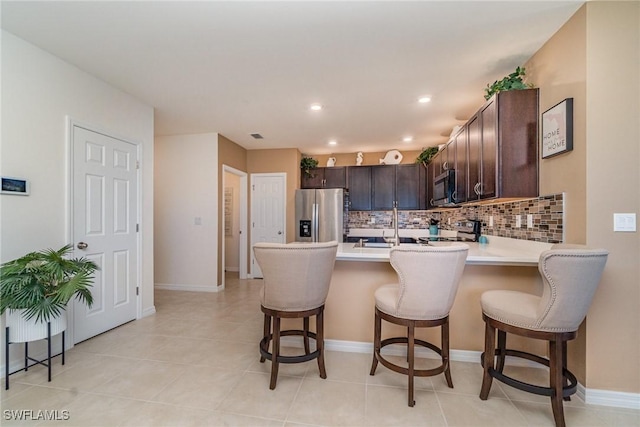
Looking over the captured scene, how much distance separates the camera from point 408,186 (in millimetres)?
5223

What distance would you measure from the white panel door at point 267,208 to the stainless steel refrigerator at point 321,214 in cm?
38

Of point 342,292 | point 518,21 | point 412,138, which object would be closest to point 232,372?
point 342,292

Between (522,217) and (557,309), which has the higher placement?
(522,217)

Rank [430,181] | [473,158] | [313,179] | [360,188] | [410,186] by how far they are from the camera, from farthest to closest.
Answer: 1. [313,179]
2. [360,188]
3. [410,186]
4. [430,181]
5. [473,158]

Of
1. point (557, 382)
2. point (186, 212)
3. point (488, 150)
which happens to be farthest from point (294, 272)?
point (186, 212)

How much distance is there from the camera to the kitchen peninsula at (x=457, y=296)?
2.20 m

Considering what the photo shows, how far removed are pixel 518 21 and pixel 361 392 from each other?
9.00 feet

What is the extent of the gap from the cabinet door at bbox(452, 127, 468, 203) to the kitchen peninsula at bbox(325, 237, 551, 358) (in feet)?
2.29

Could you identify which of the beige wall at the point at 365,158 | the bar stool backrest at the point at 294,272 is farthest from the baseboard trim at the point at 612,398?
the beige wall at the point at 365,158

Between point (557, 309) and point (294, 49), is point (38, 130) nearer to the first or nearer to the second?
point (294, 49)

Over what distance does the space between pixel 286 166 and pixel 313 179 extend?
61cm

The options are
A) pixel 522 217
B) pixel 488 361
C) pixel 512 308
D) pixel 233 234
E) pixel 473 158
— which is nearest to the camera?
A: pixel 512 308

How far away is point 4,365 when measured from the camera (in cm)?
199

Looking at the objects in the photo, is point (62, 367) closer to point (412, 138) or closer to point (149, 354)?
point (149, 354)
